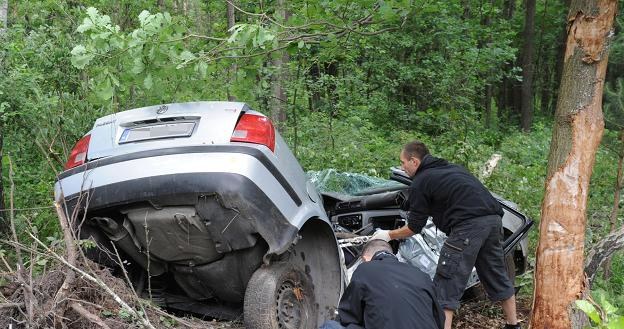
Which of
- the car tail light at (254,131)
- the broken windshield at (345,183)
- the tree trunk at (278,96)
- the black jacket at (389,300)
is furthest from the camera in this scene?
the tree trunk at (278,96)

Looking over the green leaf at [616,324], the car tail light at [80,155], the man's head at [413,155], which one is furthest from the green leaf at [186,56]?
the green leaf at [616,324]

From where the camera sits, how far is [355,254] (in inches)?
207

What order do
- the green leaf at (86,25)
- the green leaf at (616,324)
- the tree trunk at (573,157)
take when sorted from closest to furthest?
the green leaf at (616,324) → the tree trunk at (573,157) → the green leaf at (86,25)

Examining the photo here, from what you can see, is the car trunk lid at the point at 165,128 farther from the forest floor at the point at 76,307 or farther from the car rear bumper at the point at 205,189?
the forest floor at the point at 76,307

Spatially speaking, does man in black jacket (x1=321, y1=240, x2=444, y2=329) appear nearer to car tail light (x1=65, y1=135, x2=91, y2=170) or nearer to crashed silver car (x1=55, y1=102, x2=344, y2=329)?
crashed silver car (x1=55, y1=102, x2=344, y2=329)

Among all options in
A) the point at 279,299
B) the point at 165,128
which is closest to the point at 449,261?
the point at 279,299

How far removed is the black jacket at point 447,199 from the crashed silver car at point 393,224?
17.7 inches

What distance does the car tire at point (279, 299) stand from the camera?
12.5ft

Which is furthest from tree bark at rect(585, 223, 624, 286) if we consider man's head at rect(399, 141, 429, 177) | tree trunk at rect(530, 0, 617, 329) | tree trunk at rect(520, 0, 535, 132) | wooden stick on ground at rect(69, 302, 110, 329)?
tree trunk at rect(520, 0, 535, 132)

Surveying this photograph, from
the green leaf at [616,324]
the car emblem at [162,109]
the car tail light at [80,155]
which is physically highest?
the car emblem at [162,109]

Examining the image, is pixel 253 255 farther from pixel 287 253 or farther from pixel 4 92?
pixel 4 92

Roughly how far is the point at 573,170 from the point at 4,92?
4993 mm

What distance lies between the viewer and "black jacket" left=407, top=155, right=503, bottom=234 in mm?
4867

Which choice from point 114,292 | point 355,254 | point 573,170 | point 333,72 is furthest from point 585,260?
point 333,72
